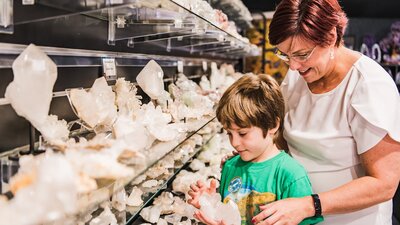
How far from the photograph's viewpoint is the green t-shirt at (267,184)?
1452 millimetres

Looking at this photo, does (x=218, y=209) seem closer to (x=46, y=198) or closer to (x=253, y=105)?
(x=253, y=105)

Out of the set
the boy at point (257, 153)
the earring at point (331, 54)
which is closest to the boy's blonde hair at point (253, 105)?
the boy at point (257, 153)

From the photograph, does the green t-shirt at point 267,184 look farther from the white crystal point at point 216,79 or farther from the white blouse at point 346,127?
the white crystal point at point 216,79

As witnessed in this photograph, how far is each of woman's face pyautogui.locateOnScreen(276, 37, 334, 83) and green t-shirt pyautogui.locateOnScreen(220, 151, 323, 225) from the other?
328mm

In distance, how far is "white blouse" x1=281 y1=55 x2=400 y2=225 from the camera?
4.67 feet

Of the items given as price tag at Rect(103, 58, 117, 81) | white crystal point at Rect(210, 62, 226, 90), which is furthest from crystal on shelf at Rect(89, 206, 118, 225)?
white crystal point at Rect(210, 62, 226, 90)

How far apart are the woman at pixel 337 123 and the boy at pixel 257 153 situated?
121mm

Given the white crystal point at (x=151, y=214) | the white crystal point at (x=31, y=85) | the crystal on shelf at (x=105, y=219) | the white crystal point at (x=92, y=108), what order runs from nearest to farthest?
1. the white crystal point at (x=31, y=85)
2. the white crystal point at (x=92, y=108)
3. the crystal on shelf at (x=105, y=219)
4. the white crystal point at (x=151, y=214)

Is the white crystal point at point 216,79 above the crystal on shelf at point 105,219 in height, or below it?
above

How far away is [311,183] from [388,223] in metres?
0.35

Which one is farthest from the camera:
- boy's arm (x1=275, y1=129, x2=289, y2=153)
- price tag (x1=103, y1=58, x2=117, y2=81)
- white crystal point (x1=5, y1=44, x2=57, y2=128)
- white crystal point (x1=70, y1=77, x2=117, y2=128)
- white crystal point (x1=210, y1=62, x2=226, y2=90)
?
white crystal point (x1=210, y1=62, x2=226, y2=90)

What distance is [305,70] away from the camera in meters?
1.50

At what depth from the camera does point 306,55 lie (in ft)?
4.71

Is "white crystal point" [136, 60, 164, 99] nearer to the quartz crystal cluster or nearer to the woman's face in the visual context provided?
the quartz crystal cluster
